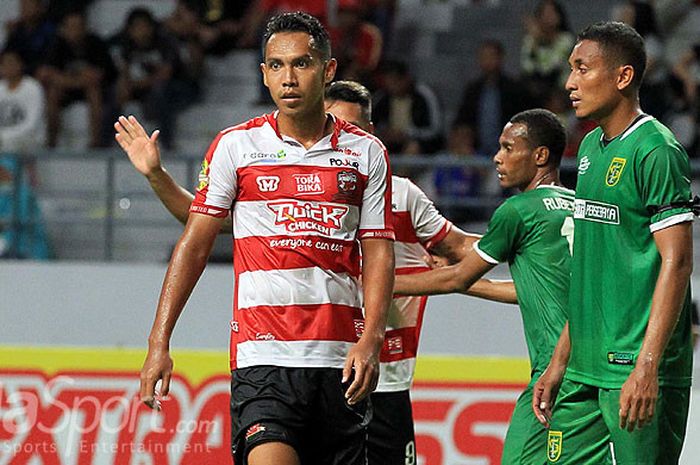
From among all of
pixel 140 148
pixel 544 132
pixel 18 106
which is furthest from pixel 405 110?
pixel 140 148

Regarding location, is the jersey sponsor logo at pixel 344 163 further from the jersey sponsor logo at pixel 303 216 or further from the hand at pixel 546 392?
the hand at pixel 546 392

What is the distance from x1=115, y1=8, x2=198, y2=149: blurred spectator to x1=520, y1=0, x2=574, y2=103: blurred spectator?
3238 millimetres

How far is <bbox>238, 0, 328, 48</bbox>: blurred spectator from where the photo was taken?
1287 cm

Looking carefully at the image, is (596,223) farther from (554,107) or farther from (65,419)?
(554,107)

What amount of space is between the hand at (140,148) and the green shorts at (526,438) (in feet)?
5.96

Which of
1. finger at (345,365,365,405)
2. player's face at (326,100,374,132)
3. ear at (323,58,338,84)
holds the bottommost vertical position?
finger at (345,365,365,405)

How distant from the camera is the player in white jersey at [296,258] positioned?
5113 mm

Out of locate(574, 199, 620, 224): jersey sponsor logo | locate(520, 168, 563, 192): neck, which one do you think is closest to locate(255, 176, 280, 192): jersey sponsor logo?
locate(574, 199, 620, 224): jersey sponsor logo

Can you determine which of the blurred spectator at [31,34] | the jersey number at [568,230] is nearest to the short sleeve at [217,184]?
the jersey number at [568,230]

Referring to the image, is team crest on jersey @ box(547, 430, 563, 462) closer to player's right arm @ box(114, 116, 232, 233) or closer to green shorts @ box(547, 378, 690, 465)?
green shorts @ box(547, 378, 690, 465)

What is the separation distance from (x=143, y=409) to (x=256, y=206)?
10.8 ft

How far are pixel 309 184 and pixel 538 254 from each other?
1.30m

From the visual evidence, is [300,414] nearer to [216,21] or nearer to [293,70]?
[293,70]

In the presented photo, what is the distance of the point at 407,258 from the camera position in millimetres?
6668
